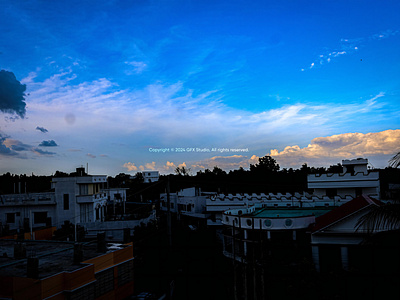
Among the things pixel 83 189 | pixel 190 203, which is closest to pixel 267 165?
pixel 190 203

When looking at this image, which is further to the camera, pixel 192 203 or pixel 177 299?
pixel 192 203

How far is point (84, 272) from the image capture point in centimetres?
1491

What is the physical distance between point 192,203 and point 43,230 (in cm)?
2151

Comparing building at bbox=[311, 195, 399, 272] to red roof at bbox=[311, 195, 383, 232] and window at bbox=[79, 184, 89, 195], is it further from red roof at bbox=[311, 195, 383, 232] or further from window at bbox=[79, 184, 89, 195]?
window at bbox=[79, 184, 89, 195]

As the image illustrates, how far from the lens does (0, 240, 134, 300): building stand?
12.8m

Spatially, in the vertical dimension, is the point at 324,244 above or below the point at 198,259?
above

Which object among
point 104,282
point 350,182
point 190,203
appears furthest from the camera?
point 190,203

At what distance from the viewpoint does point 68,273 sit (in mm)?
14031

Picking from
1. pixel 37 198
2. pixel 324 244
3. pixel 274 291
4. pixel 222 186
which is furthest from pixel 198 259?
pixel 222 186

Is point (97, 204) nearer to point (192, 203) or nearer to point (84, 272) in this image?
point (192, 203)

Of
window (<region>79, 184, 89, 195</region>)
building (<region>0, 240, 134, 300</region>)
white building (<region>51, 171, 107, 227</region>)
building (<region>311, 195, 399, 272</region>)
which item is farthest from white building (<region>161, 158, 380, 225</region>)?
building (<region>0, 240, 134, 300</region>)

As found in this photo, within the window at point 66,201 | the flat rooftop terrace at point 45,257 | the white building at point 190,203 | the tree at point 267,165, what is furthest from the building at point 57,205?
the tree at point 267,165

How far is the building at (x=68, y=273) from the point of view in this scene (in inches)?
502

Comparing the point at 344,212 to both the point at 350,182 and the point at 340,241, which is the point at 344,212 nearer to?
the point at 340,241
